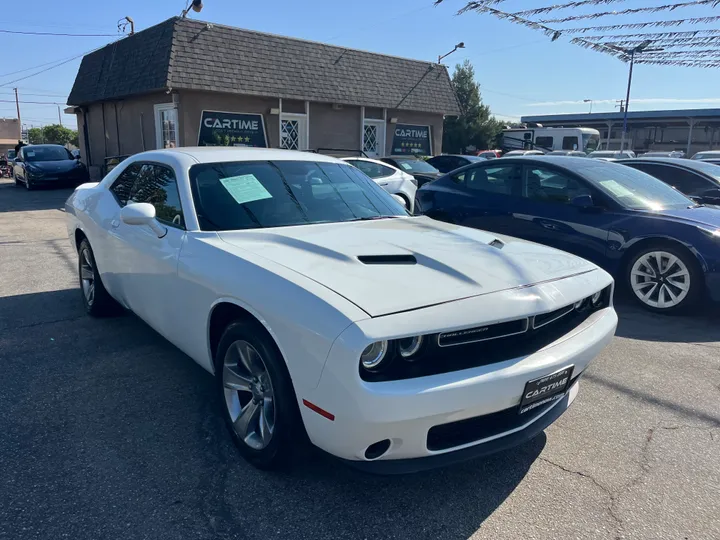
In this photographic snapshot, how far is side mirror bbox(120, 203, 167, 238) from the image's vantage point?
3.33 meters

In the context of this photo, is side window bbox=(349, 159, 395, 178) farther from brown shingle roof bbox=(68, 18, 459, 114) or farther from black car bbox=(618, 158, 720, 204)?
brown shingle roof bbox=(68, 18, 459, 114)

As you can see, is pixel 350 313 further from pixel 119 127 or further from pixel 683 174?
pixel 119 127

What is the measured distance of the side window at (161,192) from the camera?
11.3 feet

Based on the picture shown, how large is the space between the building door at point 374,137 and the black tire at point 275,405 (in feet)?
53.1

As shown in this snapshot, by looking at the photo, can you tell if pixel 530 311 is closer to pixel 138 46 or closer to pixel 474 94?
pixel 138 46

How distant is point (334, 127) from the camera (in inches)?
683

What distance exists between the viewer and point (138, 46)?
1534 centimetres

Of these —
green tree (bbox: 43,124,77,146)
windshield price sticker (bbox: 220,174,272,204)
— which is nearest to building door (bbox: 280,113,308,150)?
windshield price sticker (bbox: 220,174,272,204)

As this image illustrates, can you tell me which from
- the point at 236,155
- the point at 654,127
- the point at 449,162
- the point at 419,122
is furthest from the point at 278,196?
the point at 654,127

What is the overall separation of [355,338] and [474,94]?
43.2 meters

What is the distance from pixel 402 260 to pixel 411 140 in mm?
17659

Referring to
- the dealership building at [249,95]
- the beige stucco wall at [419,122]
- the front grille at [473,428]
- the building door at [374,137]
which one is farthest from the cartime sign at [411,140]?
the front grille at [473,428]

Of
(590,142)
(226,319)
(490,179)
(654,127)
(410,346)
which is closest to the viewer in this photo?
(410,346)

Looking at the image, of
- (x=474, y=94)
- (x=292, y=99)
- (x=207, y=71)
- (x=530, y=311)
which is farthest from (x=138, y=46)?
(x=474, y=94)
